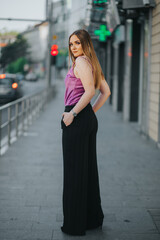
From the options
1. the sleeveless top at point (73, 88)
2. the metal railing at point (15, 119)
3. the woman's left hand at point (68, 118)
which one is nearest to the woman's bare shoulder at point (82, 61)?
the sleeveless top at point (73, 88)

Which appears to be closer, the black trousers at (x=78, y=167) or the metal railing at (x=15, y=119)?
the black trousers at (x=78, y=167)

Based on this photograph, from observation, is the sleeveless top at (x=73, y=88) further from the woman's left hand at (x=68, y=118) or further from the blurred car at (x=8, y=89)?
the blurred car at (x=8, y=89)

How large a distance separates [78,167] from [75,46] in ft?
3.32

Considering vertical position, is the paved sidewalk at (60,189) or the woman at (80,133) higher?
the woman at (80,133)

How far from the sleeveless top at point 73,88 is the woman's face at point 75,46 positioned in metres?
0.15

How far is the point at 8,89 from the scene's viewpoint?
19.9 m

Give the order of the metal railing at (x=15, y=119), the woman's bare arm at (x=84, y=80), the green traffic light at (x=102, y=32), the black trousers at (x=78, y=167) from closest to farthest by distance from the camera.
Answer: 1. the woman's bare arm at (x=84, y=80)
2. the black trousers at (x=78, y=167)
3. the metal railing at (x=15, y=119)
4. the green traffic light at (x=102, y=32)

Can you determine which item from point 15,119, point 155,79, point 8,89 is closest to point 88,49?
point 155,79

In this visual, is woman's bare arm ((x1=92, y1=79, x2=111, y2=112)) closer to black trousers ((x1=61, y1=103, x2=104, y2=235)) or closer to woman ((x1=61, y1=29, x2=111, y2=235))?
woman ((x1=61, y1=29, x2=111, y2=235))

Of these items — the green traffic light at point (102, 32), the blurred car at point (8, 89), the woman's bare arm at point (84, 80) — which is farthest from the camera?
the blurred car at point (8, 89)

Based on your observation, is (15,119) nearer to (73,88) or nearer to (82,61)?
(73,88)

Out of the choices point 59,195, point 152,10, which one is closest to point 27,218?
point 59,195

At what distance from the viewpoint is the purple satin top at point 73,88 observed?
10.7 feet

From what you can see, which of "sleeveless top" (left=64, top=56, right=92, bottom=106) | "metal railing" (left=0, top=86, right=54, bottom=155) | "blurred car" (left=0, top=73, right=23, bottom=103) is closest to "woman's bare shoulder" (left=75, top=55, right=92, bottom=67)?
"sleeveless top" (left=64, top=56, right=92, bottom=106)
